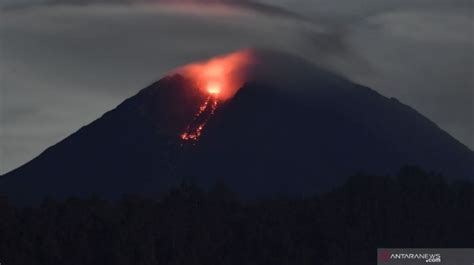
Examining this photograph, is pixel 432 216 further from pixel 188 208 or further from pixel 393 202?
pixel 188 208

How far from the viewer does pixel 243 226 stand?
13012 cm

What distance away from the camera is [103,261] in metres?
117

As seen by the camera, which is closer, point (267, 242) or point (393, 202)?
point (267, 242)

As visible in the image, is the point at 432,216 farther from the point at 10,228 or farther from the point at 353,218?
the point at 10,228

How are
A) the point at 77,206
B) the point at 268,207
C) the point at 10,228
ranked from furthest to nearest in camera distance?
the point at 268,207 < the point at 77,206 < the point at 10,228

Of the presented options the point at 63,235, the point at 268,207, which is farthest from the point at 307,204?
the point at 63,235

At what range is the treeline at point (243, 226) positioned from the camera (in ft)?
382

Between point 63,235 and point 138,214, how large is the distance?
32.2ft

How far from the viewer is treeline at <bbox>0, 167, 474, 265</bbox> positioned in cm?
11650

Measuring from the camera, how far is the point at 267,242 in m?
128

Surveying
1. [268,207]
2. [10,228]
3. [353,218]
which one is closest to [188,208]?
[268,207]

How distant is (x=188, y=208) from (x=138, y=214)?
10.9 metres

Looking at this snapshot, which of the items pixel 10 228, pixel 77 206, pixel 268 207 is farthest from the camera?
pixel 268 207

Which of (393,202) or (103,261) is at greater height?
(393,202)
